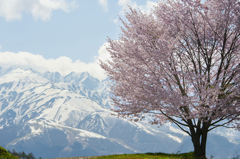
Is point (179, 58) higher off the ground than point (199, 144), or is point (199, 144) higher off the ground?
point (179, 58)

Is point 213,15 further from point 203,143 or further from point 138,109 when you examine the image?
point 203,143

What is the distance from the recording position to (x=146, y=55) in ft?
43.0

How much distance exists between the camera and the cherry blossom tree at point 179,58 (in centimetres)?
1218

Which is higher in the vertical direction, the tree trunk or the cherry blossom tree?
the cherry blossom tree

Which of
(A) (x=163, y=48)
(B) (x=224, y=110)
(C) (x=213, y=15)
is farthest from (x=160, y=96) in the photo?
(C) (x=213, y=15)

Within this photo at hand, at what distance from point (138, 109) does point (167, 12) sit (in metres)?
6.45

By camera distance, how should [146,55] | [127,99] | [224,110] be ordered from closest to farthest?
[224,110] → [146,55] → [127,99]

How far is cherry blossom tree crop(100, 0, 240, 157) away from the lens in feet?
40.0

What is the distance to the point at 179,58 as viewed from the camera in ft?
50.4

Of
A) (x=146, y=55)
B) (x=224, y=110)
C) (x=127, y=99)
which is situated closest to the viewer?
(x=224, y=110)

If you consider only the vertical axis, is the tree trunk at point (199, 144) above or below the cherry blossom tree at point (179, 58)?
below

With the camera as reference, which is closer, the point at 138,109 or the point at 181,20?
the point at 181,20

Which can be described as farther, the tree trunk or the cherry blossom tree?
the tree trunk

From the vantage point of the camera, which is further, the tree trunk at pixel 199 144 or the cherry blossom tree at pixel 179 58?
the tree trunk at pixel 199 144
